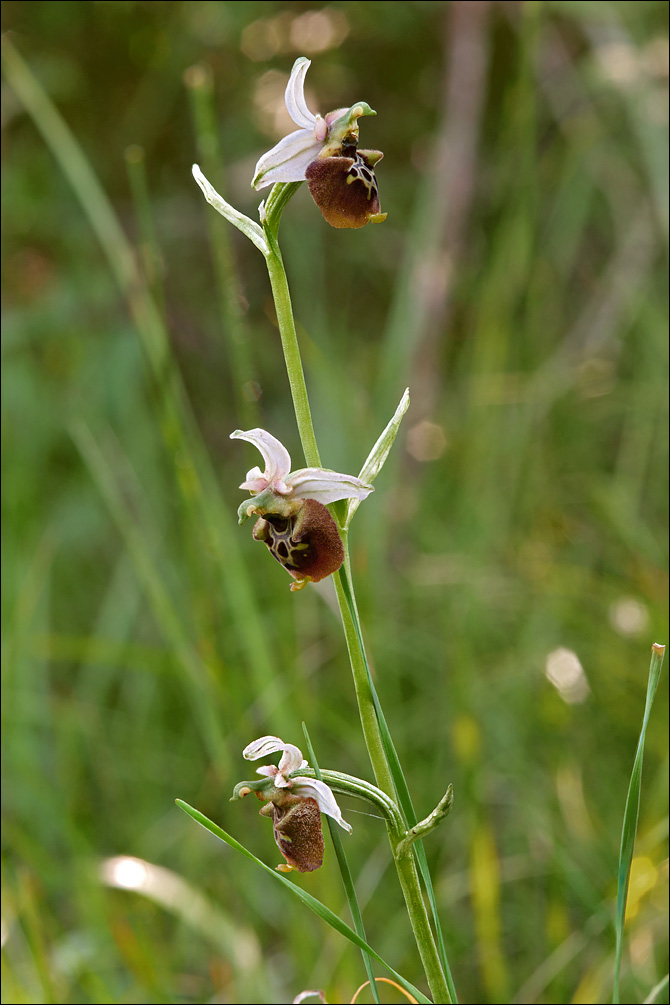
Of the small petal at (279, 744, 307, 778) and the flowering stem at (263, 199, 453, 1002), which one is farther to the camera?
the small petal at (279, 744, 307, 778)

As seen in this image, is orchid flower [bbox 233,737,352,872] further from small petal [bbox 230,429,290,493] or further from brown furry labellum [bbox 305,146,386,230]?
brown furry labellum [bbox 305,146,386,230]

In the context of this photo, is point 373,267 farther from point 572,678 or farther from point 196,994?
point 196,994

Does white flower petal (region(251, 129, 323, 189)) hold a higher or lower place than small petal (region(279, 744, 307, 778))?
higher

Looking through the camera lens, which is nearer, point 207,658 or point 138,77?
point 207,658

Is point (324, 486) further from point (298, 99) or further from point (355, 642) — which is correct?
point (298, 99)

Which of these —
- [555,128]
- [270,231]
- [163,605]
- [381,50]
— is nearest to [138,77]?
[381,50]

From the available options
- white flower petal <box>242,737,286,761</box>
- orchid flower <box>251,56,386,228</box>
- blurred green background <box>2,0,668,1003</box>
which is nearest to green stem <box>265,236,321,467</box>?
orchid flower <box>251,56,386,228</box>

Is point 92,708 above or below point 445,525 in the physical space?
below
